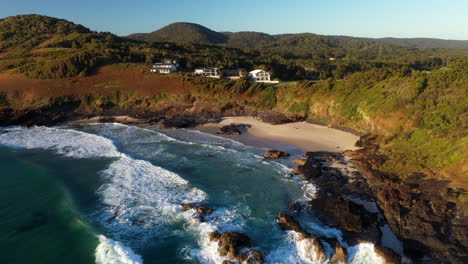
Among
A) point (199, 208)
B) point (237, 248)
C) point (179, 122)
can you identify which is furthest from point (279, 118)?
point (237, 248)

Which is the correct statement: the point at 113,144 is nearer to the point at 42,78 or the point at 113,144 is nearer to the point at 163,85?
the point at 163,85

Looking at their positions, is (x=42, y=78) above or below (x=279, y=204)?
above

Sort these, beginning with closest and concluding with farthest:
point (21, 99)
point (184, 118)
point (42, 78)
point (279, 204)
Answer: point (279, 204)
point (184, 118)
point (21, 99)
point (42, 78)

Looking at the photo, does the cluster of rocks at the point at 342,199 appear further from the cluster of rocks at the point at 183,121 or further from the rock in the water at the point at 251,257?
the cluster of rocks at the point at 183,121

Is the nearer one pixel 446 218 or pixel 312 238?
pixel 312 238

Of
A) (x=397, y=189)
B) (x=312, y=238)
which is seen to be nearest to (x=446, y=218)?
(x=397, y=189)

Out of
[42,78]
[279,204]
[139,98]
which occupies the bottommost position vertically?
[279,204]

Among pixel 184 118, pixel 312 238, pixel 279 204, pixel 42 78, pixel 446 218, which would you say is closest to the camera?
pixel 312 238

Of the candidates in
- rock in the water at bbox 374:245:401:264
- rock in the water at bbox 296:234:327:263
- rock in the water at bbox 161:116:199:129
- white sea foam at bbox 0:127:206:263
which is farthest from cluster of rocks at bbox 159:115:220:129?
rock in the water at bbox 374:245:401:264

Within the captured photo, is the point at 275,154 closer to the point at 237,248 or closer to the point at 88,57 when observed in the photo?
the point at 237,248
